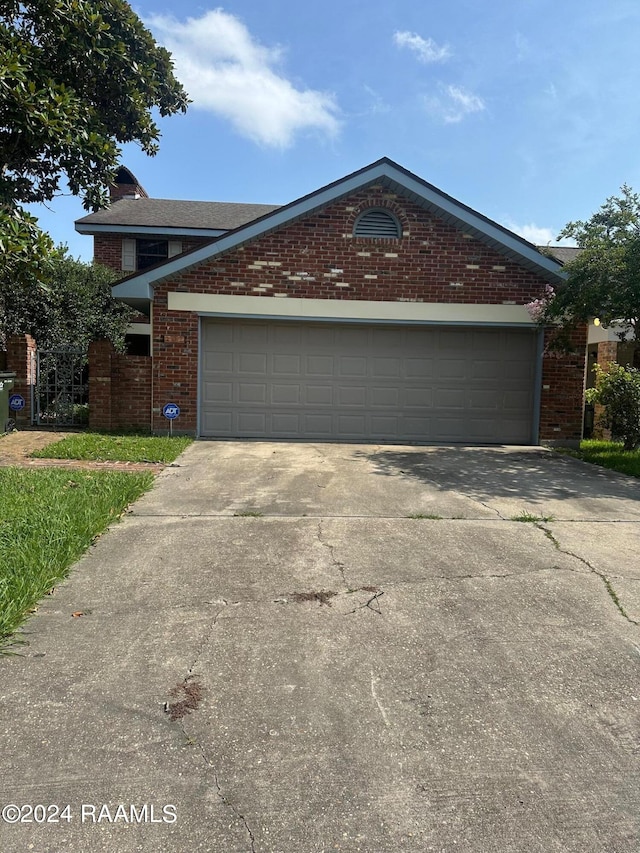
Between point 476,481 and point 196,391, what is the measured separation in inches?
232

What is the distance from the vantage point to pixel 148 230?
766 inches

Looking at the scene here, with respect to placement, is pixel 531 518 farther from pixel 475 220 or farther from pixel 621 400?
pixel 475 220

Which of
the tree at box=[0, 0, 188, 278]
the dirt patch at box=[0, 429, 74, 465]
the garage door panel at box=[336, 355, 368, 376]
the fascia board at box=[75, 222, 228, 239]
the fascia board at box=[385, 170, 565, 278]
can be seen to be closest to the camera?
the tree at box=[0, 0, 188, 278]

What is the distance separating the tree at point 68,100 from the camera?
7.08m

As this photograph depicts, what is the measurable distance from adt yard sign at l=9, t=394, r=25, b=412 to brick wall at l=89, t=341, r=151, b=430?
1.47m

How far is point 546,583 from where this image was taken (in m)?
4.38

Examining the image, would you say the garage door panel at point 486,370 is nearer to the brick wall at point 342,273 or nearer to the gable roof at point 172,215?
the brick wall at point 342,273

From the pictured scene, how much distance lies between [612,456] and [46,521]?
30.3 feet

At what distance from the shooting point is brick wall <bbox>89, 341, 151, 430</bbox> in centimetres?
1195

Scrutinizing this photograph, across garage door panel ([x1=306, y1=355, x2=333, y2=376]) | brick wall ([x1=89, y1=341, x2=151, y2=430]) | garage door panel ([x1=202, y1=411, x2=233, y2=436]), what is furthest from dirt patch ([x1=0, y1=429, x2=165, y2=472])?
garage door panel ([x1=306, y1=355, x2=333, y2=376])

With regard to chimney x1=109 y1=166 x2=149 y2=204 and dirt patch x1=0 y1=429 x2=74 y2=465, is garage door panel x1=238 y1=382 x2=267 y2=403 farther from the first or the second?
chimney x1=109 y1=166 x2=149 y2=204

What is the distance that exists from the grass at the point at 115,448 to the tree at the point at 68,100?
3.06 meters

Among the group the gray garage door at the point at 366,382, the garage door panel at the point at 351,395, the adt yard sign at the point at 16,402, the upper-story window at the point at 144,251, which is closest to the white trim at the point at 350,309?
the gray garage door at the point at 366,382

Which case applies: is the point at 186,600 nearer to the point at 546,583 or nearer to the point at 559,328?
the point at 546,583
